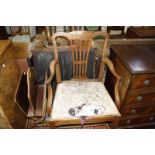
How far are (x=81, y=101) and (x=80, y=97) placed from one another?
0.05 metres

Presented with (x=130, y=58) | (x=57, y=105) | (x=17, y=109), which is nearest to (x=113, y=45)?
(x=130, y=58)

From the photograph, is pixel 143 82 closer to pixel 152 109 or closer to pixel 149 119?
pixel 152 109

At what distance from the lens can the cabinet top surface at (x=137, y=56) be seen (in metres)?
1.24

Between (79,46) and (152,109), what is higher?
(79,46)

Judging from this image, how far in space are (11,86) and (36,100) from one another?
17.7 inches

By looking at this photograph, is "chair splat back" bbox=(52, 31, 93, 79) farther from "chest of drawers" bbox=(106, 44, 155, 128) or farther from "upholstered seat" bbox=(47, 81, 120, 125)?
"chest of drawers" bbox=(106, 44, 155, 128)

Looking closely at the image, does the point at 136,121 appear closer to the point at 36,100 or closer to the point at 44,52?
the point at 36,100

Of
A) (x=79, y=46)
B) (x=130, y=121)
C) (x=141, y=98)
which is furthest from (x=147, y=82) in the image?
(x=79, y=46)

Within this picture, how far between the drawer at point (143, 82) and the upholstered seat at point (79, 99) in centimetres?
26

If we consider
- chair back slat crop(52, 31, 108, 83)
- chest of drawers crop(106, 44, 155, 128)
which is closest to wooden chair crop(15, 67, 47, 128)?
chair back slat crop(52, 31, 108, 83)

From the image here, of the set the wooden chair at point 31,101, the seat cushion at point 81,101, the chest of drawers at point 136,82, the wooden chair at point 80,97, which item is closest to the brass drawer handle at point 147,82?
the chest of drawers at point 136,82

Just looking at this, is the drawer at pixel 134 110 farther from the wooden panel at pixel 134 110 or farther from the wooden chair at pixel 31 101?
the wooden chair at pixel 31 101

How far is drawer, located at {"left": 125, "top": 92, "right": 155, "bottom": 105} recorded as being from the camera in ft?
4.56

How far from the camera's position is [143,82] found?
1288 millimetres
